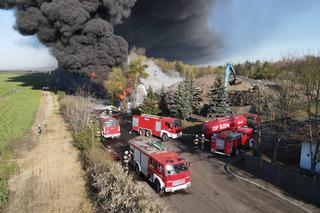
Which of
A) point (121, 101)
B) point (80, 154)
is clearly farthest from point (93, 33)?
point (80, 154)

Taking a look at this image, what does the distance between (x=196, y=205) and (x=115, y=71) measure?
1761 inches

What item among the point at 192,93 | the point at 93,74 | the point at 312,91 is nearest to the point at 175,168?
the point at 312,91

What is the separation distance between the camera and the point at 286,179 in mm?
19266

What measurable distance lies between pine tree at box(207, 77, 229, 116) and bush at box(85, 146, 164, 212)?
25.9 m

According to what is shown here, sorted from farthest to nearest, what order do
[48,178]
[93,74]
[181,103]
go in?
[93,74] → [181,103] → [48,178]

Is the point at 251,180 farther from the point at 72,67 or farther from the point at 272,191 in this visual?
the point at 72,67

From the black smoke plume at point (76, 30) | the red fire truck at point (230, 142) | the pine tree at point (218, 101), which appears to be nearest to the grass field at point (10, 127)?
the black smoke plume at point (76, 30)

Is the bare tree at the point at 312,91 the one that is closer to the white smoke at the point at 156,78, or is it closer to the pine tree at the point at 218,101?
the pine tree at the point at 218,101

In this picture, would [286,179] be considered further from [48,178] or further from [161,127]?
[48,178]

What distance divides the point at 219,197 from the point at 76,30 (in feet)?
136

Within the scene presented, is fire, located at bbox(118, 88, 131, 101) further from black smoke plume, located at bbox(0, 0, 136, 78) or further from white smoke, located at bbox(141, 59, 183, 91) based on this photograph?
white smoke, located at bbox(141, 59, 183, 91)

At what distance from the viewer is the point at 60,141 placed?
32031mm

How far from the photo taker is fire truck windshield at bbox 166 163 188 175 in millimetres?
17953

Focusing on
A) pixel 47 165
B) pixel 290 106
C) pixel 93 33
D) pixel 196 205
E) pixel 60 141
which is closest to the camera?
pixel 196 205
